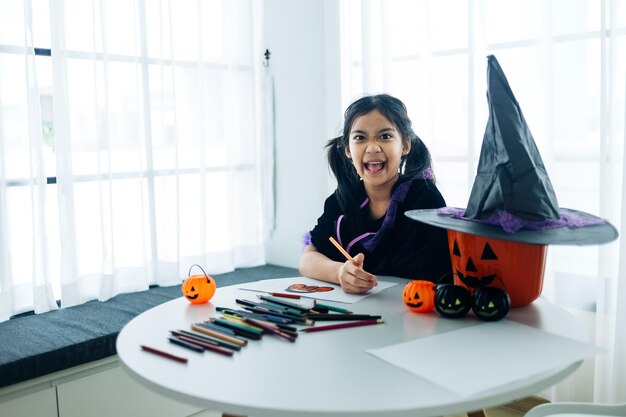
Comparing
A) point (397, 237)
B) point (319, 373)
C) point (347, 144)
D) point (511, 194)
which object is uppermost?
point (347, 144)

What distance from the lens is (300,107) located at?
10.0ft

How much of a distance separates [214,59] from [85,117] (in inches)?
27.6

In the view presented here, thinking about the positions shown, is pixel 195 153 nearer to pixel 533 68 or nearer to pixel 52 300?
pixel 52 300

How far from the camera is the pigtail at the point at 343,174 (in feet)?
6.31

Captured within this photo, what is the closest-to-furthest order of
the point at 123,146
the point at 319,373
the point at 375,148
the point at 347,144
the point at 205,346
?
1. the point at 319,373
2. the point at 205,346
3. the point at 375,148
4. the point at 347,144
5. the point at 123,146

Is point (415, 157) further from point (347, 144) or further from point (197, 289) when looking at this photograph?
Answer: point (197, 289)

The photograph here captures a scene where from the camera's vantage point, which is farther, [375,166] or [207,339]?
[375,166]

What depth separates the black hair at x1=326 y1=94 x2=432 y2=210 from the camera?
1.86 meters

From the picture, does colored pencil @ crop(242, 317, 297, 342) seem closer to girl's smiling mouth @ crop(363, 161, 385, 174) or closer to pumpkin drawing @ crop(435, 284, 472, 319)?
pumpkin drawing @ crop(435, 284, 472, 319)

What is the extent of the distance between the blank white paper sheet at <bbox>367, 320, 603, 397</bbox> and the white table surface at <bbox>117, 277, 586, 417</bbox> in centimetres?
2

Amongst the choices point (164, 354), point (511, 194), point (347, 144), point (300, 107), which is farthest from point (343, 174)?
point (300, 107)

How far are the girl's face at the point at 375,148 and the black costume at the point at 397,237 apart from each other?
0.21ft

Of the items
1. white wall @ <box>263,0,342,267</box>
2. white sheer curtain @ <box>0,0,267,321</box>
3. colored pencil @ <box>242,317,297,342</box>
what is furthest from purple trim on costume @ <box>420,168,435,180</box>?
white sheer curtain @ <box>0,0,267,321</box>

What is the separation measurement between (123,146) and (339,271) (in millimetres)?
1321
